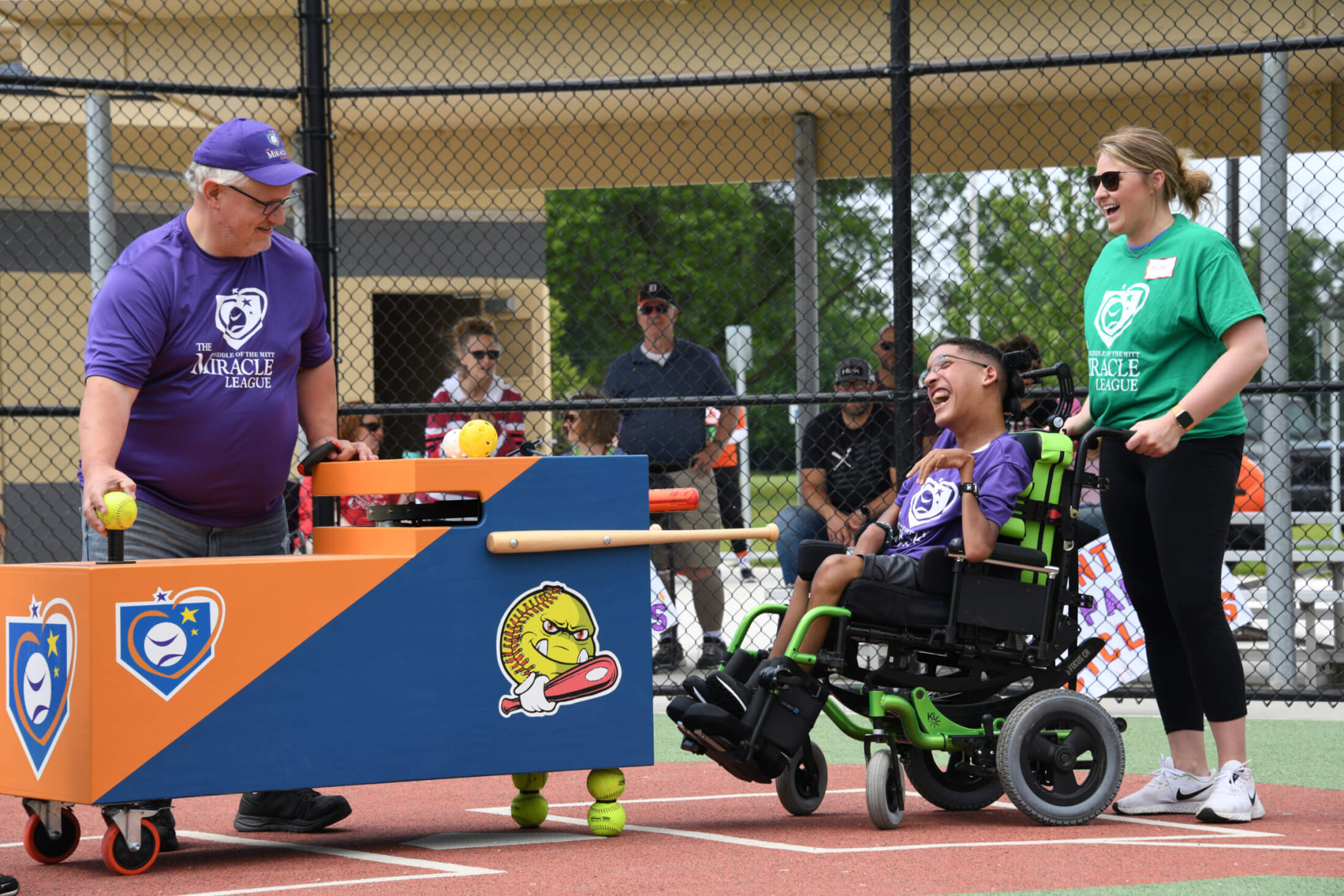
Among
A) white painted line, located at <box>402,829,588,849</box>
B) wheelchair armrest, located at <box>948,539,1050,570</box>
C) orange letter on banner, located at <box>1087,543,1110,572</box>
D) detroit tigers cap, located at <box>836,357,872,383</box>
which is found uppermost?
detroit tigers cap, located at <box>836,357,872,383</box>

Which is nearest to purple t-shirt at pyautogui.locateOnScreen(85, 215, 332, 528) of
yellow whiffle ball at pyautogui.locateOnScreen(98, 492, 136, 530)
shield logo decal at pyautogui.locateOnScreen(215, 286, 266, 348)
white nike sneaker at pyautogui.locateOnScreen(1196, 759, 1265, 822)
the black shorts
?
shield logo decal at pyautogui.locateOnScreen(215, 286, 266, 348)

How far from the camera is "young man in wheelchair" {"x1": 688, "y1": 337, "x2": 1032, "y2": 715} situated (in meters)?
4.13

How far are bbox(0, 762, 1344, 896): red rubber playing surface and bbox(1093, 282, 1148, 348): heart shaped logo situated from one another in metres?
1.43

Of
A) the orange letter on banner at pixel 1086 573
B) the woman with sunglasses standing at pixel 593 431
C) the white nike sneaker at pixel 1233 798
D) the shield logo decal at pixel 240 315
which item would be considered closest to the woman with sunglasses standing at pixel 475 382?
the woman with sunglasses standing at pixel 593 431

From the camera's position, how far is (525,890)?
11.2 feet

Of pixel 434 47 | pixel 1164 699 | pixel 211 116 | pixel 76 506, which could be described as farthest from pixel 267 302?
pixel 76 506

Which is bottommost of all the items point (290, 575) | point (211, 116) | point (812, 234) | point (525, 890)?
point (525, 890)

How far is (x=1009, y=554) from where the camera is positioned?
420 cm

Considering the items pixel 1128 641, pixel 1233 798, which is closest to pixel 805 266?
pixel 1128 641

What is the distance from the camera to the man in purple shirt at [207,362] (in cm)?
380

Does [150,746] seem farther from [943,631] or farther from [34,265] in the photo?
[34,265]

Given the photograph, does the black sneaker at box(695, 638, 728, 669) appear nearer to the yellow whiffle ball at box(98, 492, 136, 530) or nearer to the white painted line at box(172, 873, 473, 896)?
the white painted line at box(172, 873, 473, 896)

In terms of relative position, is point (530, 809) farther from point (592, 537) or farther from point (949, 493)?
point (949, 493)

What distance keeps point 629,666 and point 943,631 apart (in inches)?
35.8
